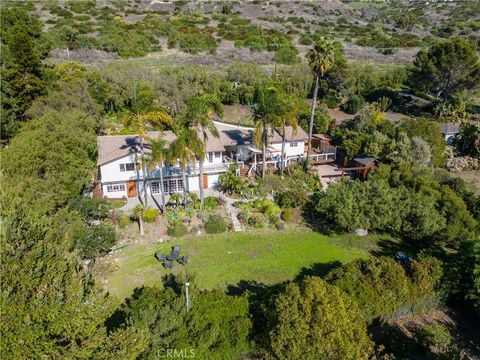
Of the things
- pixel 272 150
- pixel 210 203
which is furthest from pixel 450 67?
pixel 210 203

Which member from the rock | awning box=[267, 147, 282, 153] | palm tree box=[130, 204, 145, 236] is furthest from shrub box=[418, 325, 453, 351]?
awning box=[267, 147, 282, 153]

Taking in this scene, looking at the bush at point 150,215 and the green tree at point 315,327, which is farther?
the bush at point 150,215

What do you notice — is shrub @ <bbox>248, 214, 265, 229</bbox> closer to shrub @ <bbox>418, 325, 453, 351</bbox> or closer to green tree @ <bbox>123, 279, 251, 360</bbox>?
green tree @ <bbox>123, 279, 251, 360</bbox>

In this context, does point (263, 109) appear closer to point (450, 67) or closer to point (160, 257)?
point (160, 257)

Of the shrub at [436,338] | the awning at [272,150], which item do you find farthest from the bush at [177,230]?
the shrub at [436,338]

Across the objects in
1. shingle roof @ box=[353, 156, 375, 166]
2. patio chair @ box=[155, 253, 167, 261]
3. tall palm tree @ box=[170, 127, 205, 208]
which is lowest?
patio chair @ box=[155, 253, 167, 261]

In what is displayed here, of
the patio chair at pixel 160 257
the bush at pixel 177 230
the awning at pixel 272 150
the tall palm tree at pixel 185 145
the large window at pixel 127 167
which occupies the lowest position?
the bush at pixel 177 230

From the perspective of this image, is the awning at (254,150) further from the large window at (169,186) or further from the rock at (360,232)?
the rock at (360,232)

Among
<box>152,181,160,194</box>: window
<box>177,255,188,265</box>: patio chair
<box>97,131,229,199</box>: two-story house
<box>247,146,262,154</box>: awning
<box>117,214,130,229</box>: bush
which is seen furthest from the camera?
<box>247,146,262,154</box>: awning
